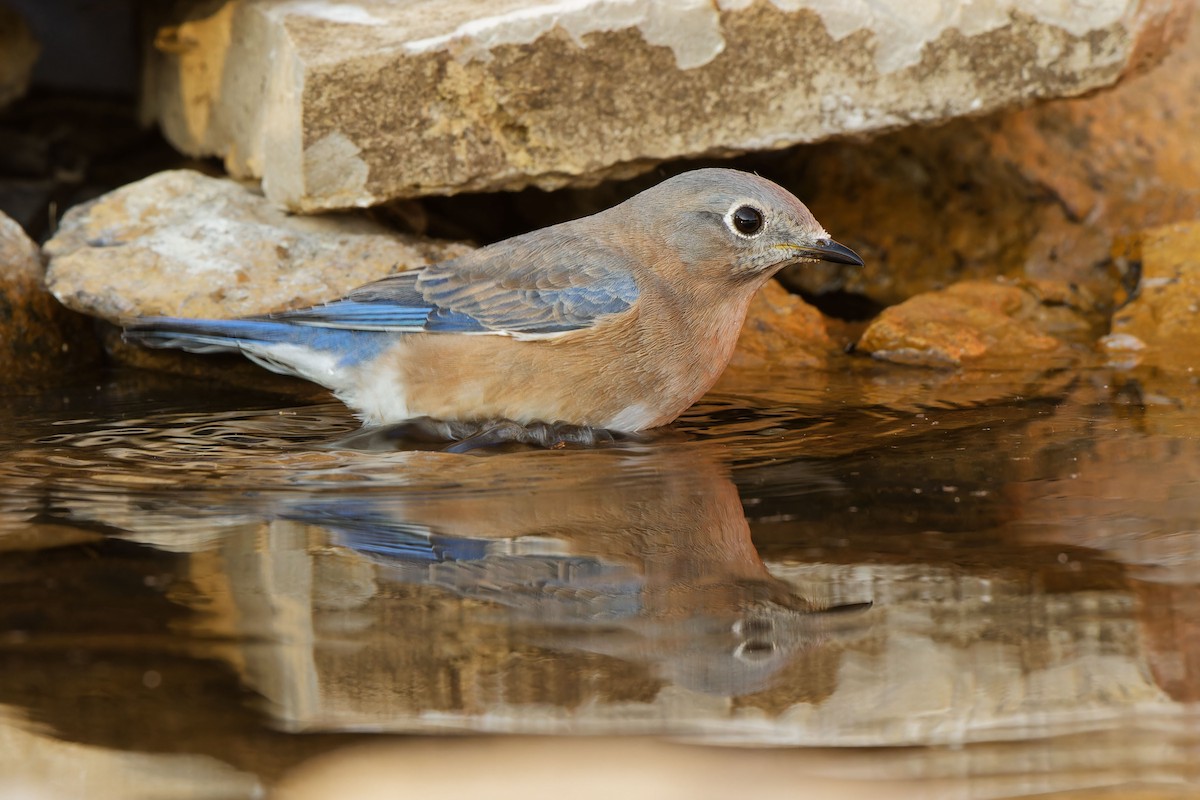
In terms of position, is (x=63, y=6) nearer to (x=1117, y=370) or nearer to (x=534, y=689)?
(x=1117, y=370)

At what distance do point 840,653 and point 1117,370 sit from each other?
11.6ft

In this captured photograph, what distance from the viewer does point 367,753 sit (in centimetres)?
241

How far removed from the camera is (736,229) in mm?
5031

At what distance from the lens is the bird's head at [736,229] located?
5.00m

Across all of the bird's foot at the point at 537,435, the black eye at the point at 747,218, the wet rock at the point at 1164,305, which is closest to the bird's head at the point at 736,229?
the black eye at the point at 747,218

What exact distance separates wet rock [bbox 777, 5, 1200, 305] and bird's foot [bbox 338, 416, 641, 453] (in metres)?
2.72

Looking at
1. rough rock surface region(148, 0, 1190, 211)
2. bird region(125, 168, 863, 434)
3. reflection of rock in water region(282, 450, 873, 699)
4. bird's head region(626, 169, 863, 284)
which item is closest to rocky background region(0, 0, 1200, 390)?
rough rock surface region(148, 0, 1190, 211)

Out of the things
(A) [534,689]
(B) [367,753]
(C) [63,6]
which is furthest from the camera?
(C) [63,6]

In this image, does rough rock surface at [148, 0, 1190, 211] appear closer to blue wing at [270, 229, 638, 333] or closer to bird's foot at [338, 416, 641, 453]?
blue wing at [270, 229, 638, 333]

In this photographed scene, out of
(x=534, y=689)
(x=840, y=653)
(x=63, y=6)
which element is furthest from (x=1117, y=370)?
(x=63, y=6)

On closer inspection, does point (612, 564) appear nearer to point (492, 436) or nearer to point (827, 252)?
point (492, 436)

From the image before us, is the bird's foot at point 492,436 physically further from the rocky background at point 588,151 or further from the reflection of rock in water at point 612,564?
the rocky background at point 588,151

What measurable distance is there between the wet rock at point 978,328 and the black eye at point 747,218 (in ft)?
4.72

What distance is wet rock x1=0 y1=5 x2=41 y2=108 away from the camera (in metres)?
8.61
